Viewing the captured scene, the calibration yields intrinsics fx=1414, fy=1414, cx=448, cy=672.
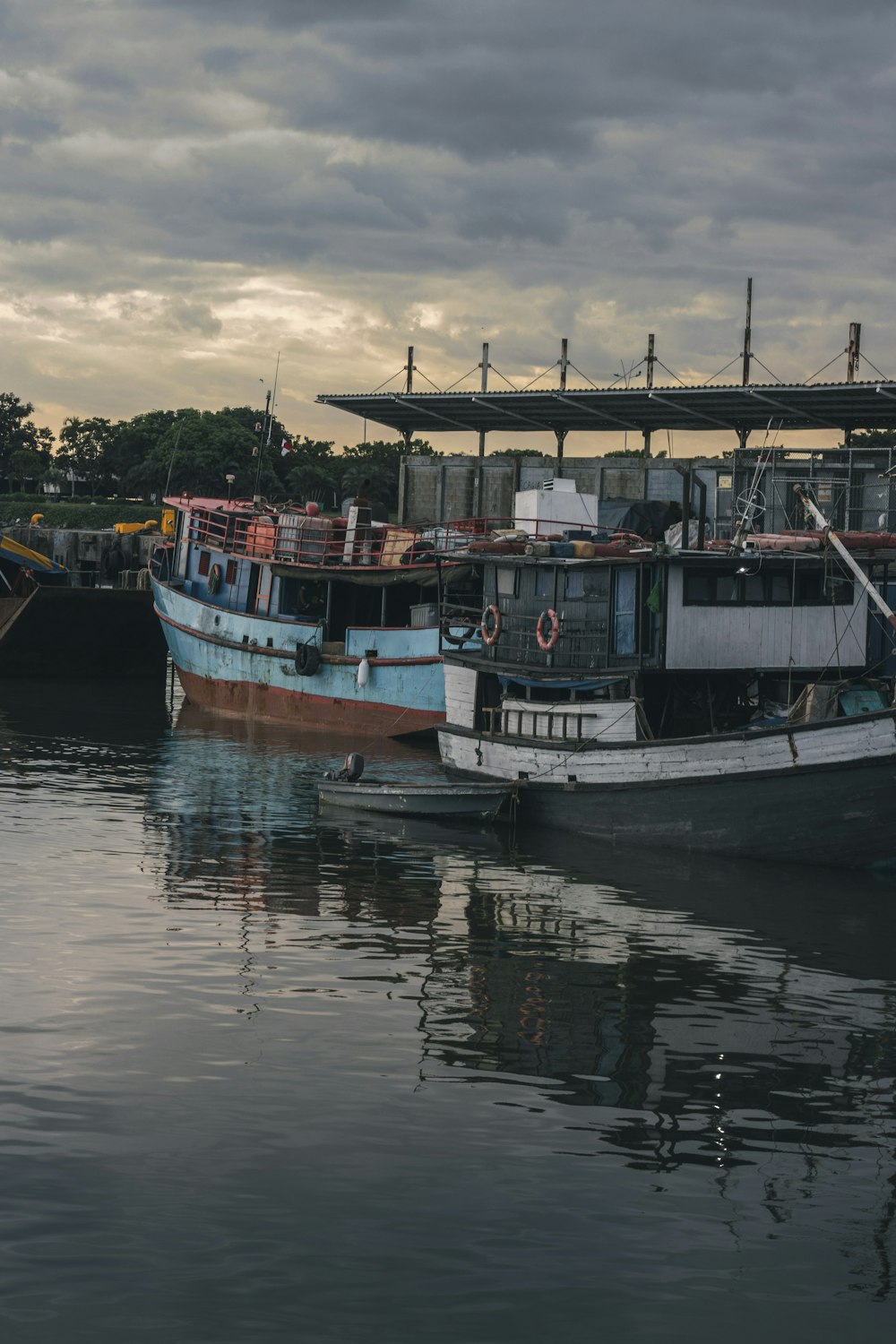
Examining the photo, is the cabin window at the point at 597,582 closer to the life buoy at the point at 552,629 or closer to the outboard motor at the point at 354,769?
the life buoy at the point at 552,629

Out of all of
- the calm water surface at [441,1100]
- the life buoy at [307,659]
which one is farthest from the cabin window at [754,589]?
the life buoy at [307,659]

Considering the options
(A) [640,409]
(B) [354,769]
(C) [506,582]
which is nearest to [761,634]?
(C) [506,582]

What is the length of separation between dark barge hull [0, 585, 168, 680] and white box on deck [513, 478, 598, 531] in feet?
81.8

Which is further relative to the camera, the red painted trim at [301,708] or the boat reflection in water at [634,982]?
the red painted trim at [301,708]

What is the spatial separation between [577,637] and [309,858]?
6386 mm

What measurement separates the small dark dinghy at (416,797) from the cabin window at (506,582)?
3837 mm

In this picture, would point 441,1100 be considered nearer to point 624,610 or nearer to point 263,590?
point 624,610

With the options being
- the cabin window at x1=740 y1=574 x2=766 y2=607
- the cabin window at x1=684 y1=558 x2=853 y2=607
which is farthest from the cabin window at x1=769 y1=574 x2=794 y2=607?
the cabin window at x1=740 y1=574 x2=766 y2=607

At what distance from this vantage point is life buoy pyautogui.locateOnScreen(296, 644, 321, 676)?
127 ft

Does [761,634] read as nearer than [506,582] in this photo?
Yes

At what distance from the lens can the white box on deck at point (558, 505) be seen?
100 feet

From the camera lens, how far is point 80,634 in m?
52.1

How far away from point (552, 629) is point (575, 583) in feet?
3.15

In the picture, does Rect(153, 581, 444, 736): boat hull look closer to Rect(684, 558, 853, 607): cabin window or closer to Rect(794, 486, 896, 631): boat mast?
Rect(684, 558, 853, 607): cabin window
